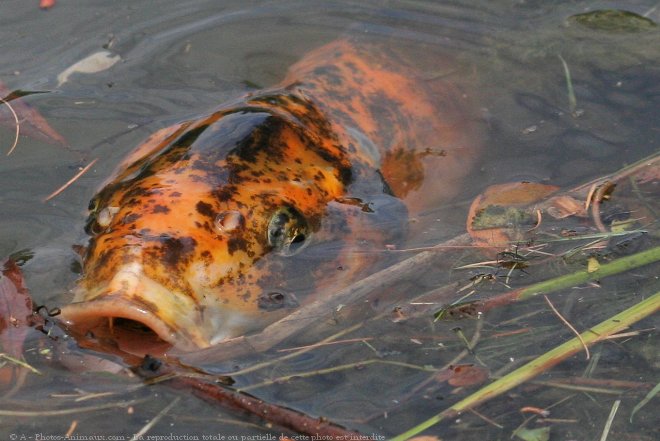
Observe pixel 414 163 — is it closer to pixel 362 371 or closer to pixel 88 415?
pixel 362 371

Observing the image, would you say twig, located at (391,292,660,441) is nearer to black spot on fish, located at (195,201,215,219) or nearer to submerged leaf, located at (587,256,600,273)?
submerged leaf, located at (587,256,600,273)

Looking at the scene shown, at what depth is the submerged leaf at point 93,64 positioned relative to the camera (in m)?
5.76

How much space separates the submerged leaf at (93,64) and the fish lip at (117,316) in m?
2.75

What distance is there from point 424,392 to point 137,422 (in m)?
0.94

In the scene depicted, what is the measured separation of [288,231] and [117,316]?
933mm

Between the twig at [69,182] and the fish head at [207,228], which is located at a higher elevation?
the fish head at [207,228]

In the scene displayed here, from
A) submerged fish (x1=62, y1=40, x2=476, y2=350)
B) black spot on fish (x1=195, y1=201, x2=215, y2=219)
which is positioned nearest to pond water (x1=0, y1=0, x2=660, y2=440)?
submerged fish (x1=62, y1=40, x2=476, y2=350)

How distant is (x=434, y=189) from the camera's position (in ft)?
15.9

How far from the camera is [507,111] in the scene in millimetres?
5555

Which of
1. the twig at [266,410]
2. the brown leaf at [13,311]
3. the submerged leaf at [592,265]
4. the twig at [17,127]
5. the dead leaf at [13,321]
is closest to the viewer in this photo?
the twig at [266,410]

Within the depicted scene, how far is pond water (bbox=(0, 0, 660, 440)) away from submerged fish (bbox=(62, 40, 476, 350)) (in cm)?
17

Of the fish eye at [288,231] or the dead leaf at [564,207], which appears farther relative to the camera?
the dead leaf at [564,207]

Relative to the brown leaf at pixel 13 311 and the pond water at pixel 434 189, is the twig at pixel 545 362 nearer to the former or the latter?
the pond water at pixel 434 189

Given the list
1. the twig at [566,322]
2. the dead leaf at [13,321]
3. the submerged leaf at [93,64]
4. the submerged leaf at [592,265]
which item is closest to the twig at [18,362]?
the dead leaf at [13,321]
